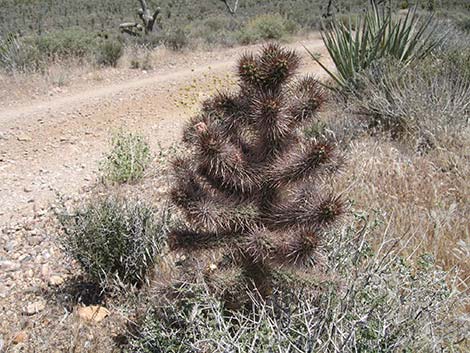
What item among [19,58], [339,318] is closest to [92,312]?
[339,318]

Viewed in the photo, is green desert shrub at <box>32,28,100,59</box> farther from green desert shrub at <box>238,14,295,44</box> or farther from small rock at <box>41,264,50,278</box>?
small rock at <box>41,264,50,278</box>

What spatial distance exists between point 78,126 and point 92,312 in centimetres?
457

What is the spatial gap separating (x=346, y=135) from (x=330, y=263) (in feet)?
8.64

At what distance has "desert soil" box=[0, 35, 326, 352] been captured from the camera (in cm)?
295

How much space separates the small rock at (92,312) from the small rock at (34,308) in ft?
0.89

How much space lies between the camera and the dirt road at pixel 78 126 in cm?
510

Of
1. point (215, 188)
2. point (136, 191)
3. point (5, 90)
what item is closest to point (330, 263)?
point (215, 188)

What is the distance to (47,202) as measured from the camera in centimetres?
463

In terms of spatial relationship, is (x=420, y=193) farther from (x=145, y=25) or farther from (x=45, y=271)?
(x=145, y=25)

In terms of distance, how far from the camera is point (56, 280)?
327cm

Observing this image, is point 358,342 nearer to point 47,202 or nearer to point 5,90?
point 47,202

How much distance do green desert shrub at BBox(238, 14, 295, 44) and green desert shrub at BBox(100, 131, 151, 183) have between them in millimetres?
8873

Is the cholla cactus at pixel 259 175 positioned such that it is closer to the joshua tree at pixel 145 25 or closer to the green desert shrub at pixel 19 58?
the green desert shrub at pixel 19 58

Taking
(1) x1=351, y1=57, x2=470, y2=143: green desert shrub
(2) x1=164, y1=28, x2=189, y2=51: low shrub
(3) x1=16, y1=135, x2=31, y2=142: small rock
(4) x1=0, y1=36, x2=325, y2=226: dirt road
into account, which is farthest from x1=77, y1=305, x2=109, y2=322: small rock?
(2) x1=164, y1=28, x2=189, y2=51: low shrub
